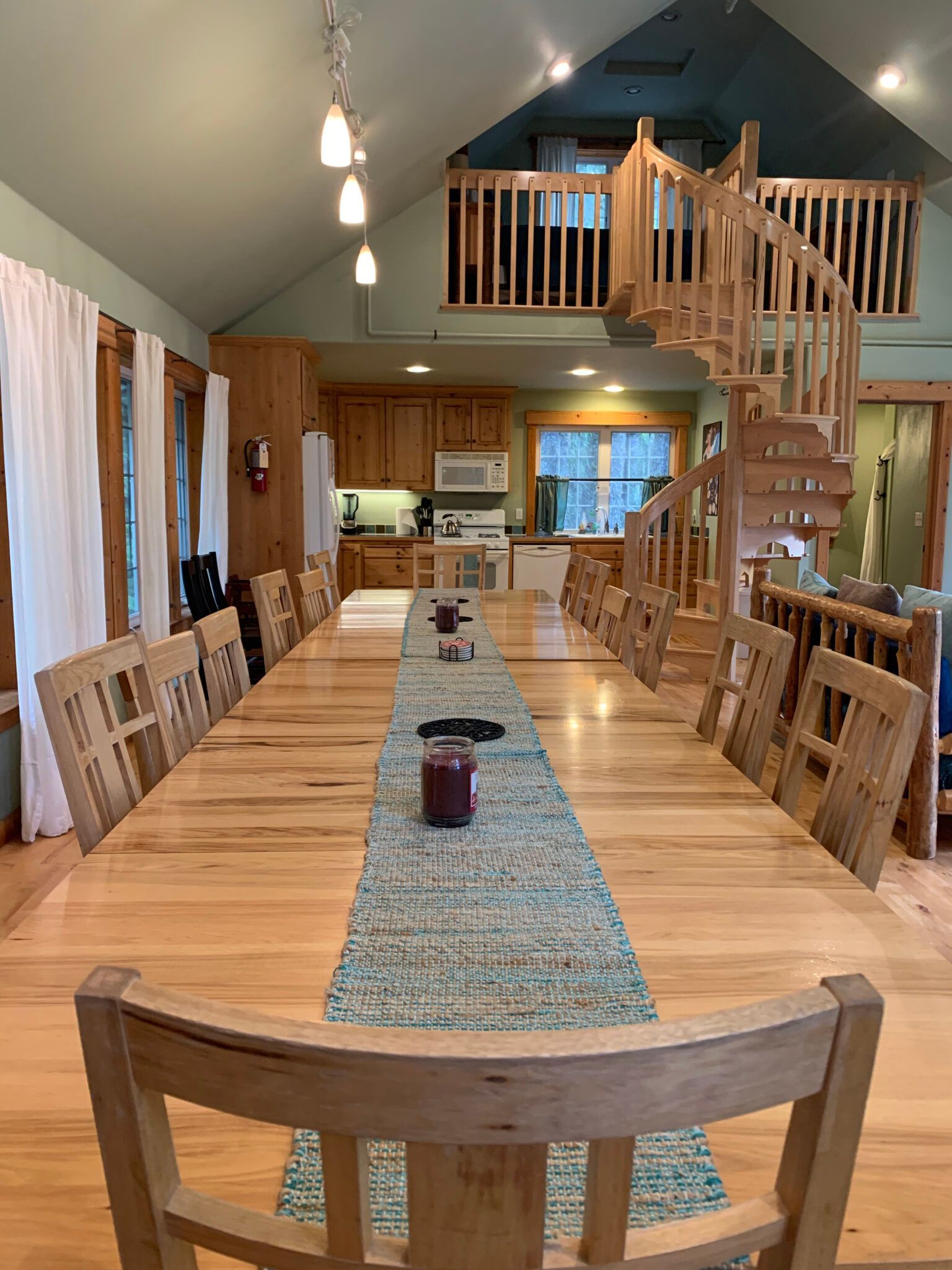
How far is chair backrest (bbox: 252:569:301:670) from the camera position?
9.82 ft

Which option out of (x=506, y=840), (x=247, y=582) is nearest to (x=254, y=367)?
(x=247, y=582)

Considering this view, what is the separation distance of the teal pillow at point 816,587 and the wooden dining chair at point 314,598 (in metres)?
2.18

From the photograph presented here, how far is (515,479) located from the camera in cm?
913

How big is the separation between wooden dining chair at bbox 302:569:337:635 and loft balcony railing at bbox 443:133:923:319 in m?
3.21

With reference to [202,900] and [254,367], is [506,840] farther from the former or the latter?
[254,367]

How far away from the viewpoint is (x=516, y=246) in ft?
21.3

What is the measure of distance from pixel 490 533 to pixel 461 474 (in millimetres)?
657

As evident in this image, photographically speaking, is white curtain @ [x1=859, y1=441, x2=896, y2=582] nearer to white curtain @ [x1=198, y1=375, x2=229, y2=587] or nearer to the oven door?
the oven door

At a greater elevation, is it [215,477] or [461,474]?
[461,474]

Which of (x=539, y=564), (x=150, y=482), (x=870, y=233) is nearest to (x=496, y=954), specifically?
(x=150, y=482)

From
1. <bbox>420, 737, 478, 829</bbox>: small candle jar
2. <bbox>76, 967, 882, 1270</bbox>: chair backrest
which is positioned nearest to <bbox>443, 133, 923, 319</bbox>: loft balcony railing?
<bbox>420, 737, 478, 829</bbox>: small candle jar

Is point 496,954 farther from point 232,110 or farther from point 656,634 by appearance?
point 232,110

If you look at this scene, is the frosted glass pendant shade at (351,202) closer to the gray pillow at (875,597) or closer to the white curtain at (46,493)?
the white curtain at (46,493)

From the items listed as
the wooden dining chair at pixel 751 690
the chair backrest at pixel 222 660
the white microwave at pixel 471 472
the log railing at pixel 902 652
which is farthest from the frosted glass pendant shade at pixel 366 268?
the white microwave at pixel 471 472
